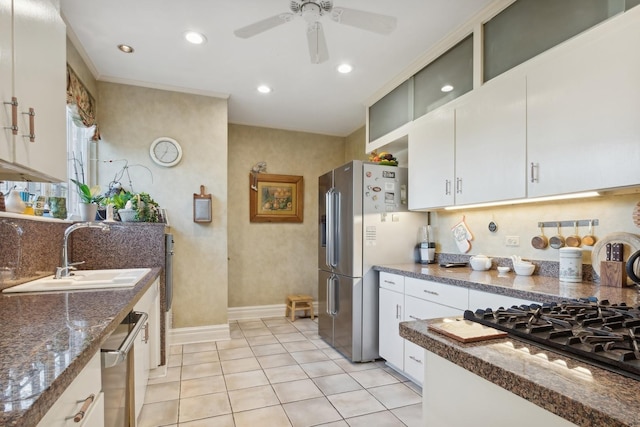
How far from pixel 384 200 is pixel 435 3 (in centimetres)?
157

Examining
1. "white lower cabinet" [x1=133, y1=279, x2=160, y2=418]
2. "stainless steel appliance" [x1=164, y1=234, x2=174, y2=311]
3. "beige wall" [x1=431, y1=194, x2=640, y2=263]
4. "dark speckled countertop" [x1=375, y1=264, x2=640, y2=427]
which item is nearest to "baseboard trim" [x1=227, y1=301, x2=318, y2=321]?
"stainless steel appliance" [x1=164, y1=234, x2=174, y2=311]

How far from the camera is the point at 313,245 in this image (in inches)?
196

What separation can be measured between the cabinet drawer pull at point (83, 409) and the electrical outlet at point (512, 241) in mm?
2565

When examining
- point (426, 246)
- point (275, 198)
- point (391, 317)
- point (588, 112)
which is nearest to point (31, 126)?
point (588, 112)

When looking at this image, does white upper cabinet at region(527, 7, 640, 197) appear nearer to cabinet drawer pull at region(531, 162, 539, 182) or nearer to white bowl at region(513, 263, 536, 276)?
cabinet drawer pull at region(531, 162, 539, 182)

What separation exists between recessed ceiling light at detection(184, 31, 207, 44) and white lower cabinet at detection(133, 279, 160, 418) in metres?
1.89

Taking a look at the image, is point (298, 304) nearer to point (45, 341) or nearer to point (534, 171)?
point (534, 171)

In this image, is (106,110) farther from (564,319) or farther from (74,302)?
(564,319)

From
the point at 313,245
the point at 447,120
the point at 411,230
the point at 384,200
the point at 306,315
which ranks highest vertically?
the point at 447,120

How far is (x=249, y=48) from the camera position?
272 cm

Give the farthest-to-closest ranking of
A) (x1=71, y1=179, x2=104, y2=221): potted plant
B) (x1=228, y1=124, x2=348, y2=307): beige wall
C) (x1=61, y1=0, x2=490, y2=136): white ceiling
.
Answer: (x1=228, y1=124, x2=348, y2=307): beige wall, (x1=71, y1=179, x2=104, y2=221): potted plant, (x1=61, y1=0, x2=490, y2=136): white ceiling

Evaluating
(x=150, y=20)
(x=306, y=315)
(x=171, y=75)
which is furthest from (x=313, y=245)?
(x=150, y=20)

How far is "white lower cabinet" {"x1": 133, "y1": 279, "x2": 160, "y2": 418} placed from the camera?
185 cm

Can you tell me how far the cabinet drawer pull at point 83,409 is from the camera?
822mm
